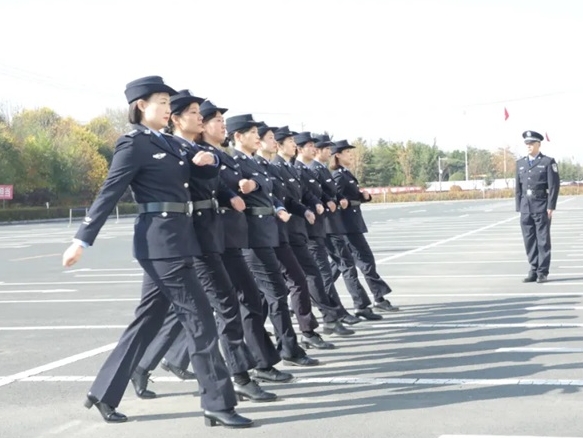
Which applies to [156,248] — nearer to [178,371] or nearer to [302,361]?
[178,371]

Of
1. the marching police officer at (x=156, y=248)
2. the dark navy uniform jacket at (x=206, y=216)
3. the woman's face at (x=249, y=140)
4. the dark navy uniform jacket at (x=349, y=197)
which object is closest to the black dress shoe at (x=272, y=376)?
the dark navy uniform jacket at (x=206, y=216)

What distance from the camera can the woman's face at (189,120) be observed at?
21.5ft

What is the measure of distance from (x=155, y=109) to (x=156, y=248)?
864 mm

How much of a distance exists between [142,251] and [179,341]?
4.87ft

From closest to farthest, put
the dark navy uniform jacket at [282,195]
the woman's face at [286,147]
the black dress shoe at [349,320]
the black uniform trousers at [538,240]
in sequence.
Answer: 1. the dark navy uniform jacket at [282,195]
2. the woman's face at [286,147]
3. the black dress shoe at [349,320]
4. the black uniform trousers at [538,240]

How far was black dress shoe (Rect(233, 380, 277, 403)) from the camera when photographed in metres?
6.50

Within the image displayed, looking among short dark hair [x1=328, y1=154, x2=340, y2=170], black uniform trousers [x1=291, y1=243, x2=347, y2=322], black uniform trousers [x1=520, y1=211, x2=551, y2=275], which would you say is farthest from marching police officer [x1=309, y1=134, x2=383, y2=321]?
black uniform trousers [x1=520, y1=211, x2=551, y2=275]

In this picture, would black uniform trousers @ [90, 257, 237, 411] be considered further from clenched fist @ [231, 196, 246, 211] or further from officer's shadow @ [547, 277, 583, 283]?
officer's shadow @ [547, 277, 583, 283]

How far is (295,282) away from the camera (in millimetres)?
8312

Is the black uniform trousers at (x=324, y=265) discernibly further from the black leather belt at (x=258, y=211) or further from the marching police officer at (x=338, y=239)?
the black leather belt at (x=258, y=211)

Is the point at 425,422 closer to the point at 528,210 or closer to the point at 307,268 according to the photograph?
the point at 307,268

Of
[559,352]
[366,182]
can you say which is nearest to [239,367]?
[559,352]

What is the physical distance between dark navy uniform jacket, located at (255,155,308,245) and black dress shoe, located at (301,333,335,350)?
925mm

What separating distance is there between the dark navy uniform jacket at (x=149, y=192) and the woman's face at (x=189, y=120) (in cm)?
45
